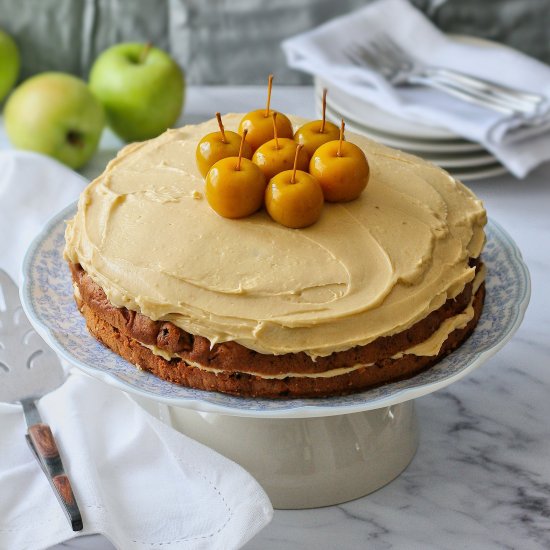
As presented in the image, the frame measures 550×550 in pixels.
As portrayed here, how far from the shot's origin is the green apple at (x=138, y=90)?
8.61ft

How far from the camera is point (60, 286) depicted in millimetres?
1675

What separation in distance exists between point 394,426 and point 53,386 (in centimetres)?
62

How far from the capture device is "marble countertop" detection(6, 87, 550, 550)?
4.98ft

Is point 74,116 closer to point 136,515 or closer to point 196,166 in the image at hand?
point 196,166

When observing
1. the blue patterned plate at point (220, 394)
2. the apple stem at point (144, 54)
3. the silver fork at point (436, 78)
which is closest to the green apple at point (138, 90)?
the apple stem at point (144, 54)

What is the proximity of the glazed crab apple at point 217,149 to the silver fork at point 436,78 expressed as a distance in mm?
1089

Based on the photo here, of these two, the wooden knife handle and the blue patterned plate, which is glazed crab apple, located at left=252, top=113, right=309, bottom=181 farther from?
the wooden knife handle

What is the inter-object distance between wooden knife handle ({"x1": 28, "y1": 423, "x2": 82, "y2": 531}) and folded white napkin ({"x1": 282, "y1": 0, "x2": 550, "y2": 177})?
4.21ft

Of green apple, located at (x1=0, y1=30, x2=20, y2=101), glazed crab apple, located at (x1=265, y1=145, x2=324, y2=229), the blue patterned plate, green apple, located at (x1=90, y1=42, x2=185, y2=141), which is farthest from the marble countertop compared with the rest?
green apple, located at (x1=0, y1=30, x2=20, y2=101)

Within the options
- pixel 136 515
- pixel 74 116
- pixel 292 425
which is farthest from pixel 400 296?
pixel 74 116

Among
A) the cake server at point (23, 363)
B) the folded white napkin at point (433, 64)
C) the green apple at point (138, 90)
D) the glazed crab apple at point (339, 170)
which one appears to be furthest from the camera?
the green apple at point (138, 90)

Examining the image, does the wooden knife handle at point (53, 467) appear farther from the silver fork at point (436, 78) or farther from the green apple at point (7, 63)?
the green apple at point (7, 63)

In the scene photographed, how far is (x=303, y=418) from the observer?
154cm

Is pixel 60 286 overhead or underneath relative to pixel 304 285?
underneath
